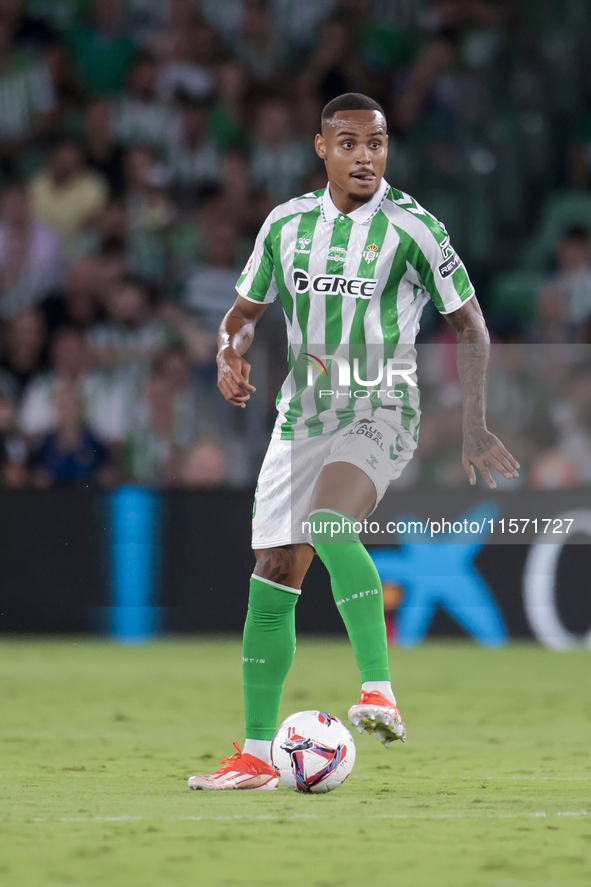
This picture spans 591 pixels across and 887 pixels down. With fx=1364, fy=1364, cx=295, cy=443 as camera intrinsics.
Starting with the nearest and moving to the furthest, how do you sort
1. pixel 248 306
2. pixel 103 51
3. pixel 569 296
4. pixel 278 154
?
pixel 248 306 < pixel 569 296 < pixel 278 154 < pixel 103 51

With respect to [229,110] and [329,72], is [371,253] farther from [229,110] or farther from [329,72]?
[329,72]

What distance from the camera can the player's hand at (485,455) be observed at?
15.2ft

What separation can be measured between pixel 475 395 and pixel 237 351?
86 centimetres

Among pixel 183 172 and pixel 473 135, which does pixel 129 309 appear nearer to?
pixel 183 172

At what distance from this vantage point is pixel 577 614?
9.70m

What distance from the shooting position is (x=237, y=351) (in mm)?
4867

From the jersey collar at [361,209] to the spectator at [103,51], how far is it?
322 inches

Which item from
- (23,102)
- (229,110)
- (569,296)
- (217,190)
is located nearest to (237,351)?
(569,296)

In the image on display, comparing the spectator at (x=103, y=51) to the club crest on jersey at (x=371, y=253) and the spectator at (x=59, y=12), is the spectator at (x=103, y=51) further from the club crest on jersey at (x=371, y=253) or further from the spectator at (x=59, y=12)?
the club crest on jersey at (x=371, y=253)

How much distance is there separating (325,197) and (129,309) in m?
5.63

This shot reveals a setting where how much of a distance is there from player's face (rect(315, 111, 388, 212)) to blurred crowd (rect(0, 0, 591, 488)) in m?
4.09

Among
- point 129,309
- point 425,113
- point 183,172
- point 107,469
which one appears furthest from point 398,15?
point 107,469

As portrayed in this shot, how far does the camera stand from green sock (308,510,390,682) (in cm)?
439

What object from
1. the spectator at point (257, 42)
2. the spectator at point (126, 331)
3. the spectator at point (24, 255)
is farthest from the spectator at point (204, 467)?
the spectator at point (257, 42)
